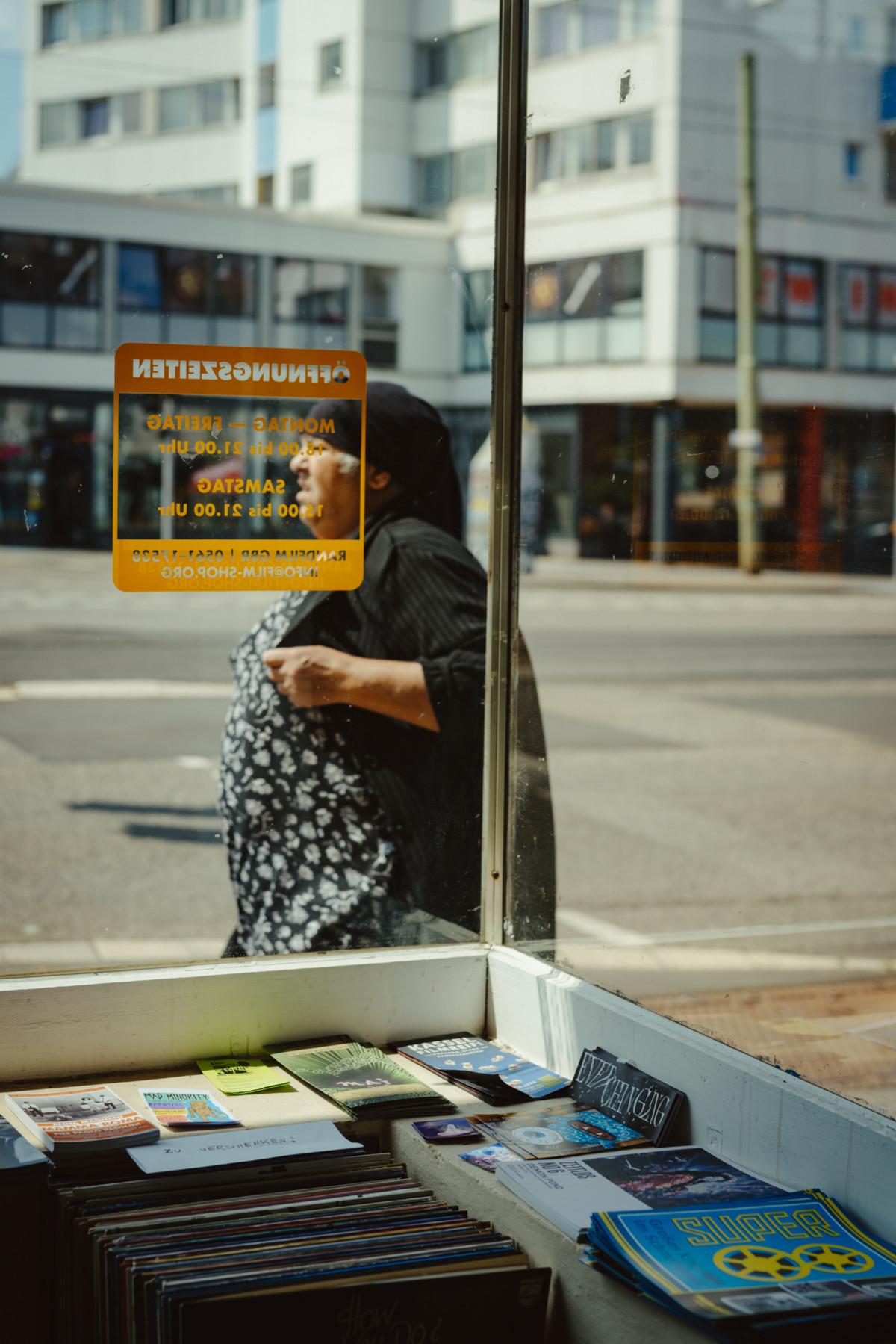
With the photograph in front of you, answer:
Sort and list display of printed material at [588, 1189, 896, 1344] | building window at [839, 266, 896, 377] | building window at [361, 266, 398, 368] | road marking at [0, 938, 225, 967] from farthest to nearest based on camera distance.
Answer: building window at [839, 266, 896, 377] → road marking at [0, 938, 225, 967] → building window at [361, 266, 398, 368] → display of printed material at [588, 1189, 896, 1344]

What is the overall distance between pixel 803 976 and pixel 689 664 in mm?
7935

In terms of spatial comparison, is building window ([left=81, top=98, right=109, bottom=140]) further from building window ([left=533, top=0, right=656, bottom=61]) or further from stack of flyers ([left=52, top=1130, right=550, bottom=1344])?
stack of flyers ([left=52, top=1130, right=550, bottom=1344])

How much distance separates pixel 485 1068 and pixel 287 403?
1002 mm

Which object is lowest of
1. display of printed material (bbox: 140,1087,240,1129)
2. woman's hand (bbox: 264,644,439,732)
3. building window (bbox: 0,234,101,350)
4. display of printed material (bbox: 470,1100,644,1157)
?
display of printed material (bbox: 470,1100,644,1157)

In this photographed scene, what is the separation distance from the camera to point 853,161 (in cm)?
2117

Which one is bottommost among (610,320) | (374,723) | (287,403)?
(374,723)

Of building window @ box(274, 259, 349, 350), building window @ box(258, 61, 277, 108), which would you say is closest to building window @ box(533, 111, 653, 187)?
building window @ box(258, 61, 277, 108)

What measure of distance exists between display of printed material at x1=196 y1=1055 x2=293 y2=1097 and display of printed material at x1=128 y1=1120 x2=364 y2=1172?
127mm

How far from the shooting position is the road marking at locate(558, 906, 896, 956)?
4797mm

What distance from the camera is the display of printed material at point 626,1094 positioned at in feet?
5.46

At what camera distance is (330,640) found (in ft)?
7.56

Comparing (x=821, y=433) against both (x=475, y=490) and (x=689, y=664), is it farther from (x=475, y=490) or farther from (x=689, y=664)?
(x=475, y=490)

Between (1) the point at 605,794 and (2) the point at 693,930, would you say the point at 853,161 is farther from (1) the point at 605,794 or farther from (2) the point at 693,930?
(2) the point at 693,930

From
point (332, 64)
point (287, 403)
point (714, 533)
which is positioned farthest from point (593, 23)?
point (714, 533)
